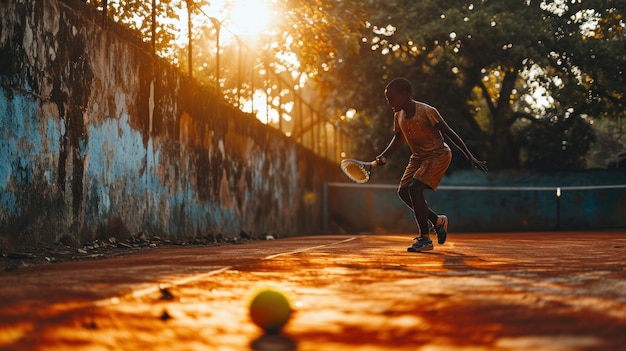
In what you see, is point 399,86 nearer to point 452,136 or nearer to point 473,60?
point 452,136

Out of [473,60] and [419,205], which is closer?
[419,205]

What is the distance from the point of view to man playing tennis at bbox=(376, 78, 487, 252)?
8016mm

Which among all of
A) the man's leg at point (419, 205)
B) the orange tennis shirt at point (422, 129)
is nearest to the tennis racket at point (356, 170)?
the orange tennis shirt at point (422, 129)

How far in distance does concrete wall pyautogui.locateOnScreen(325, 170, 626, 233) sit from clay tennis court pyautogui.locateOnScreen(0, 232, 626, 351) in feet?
68.9

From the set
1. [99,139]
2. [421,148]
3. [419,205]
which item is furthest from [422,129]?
[99,139]

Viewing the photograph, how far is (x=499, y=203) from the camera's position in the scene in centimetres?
2614

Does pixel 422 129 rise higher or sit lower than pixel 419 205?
higher

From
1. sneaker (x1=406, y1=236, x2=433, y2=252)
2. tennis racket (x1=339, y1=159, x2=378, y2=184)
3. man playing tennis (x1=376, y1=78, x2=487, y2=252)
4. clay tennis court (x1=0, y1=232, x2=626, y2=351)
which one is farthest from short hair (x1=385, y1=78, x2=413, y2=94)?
clay tennis court (x1=0, y1=232, x2=626, y2=351)

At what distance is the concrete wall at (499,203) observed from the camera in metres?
25.4

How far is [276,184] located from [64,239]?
10468 millimetres

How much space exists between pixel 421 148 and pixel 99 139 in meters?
3.25

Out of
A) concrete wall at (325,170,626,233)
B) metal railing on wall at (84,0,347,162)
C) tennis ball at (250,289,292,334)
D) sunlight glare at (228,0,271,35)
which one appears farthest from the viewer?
concrete wall at (325,170,626,233)

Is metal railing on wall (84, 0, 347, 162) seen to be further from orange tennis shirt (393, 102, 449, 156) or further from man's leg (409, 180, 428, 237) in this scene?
man's leg (409, 180, 428, 237)

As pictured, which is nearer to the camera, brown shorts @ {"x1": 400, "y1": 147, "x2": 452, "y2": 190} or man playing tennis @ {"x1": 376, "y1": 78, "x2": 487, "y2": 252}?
man playing tennis @ {"x1": 376, "y1": 78, "x2": 487, "y2": 252}
